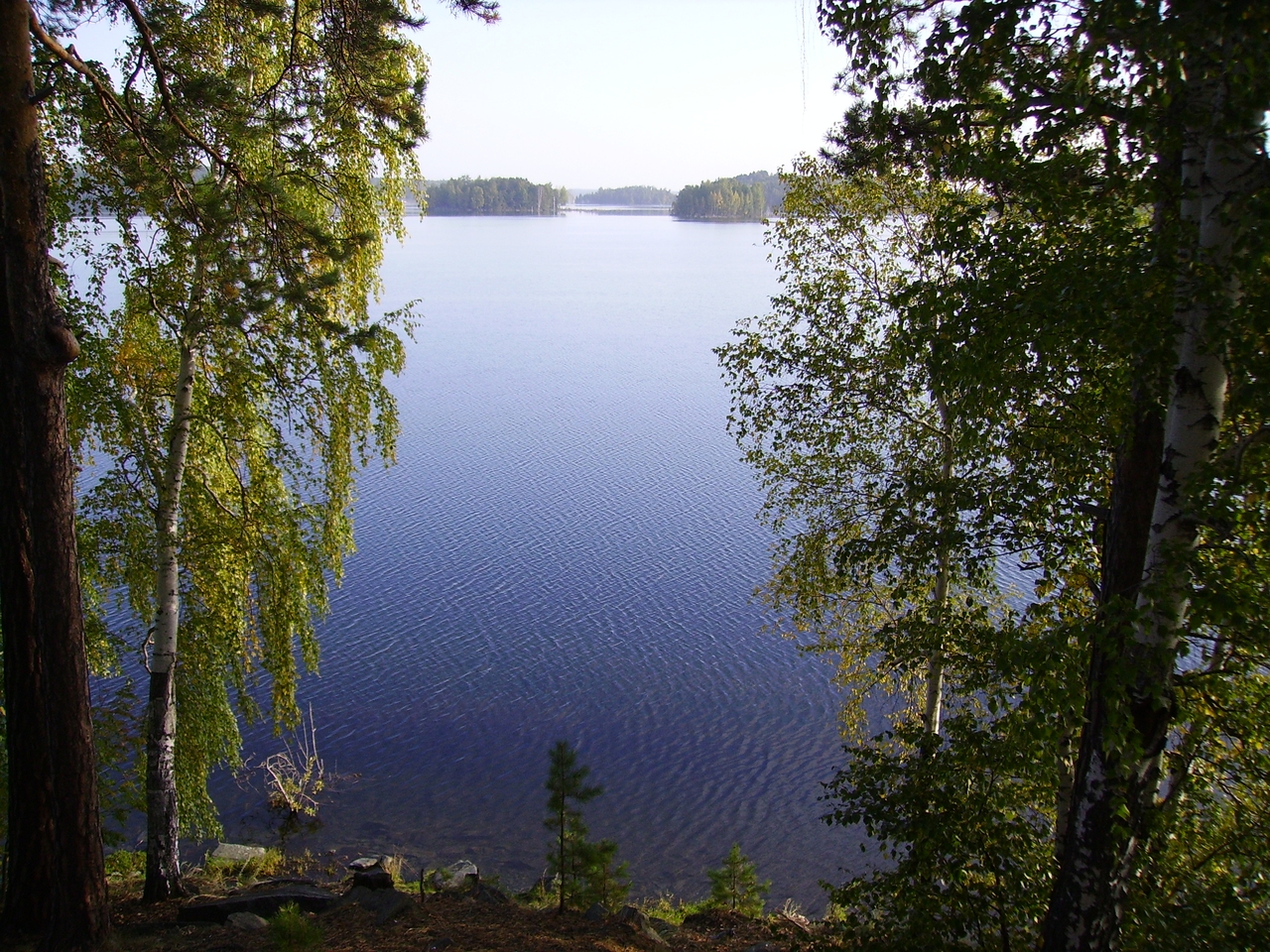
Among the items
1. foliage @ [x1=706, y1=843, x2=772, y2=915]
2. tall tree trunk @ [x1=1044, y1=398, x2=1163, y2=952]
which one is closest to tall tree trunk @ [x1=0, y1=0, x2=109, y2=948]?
tall tree trunk @ [x1=1044, y1=398, x2=1163, y2=952]

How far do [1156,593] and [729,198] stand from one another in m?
135

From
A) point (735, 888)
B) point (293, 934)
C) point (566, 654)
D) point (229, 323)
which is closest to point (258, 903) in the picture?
point (293, 934)

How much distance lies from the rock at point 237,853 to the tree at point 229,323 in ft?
11.8

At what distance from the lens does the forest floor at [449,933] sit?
6094 millimetres

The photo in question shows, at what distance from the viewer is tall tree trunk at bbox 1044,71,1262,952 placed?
11.5 feet

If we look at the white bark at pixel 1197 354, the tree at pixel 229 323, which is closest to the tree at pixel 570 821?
the tree at pixel 229 323

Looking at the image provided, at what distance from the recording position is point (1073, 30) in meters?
3.68

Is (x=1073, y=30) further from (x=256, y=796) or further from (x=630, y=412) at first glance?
(x=630, y=412)

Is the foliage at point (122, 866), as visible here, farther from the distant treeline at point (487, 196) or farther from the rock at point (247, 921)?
the distant treeline at point (487, 196)

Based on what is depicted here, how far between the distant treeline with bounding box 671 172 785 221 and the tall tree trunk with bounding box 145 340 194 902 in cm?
11692

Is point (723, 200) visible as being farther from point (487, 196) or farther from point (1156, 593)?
point (1156, 593)

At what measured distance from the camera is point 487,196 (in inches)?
6289

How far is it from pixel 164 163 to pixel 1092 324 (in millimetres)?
6523

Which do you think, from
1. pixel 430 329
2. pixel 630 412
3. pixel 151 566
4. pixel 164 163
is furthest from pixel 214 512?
pixel 430 329
